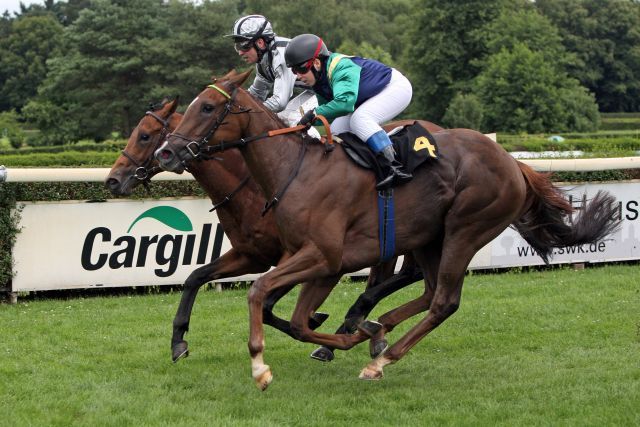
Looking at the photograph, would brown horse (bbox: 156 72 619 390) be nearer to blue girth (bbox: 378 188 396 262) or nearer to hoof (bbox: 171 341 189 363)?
blue girth (bbox: 378 188 396 262)

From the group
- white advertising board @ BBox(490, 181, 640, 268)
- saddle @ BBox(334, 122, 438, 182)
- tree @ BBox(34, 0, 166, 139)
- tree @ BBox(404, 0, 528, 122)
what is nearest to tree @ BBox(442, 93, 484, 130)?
Result: tree @ BBox(404, 0, 528, 122)

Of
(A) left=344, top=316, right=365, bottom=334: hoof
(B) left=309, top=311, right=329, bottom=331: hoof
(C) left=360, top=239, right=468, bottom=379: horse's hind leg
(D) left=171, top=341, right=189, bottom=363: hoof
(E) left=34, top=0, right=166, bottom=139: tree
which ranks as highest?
(C) left=360, top=239, right=468, bottom=379: horse's hind leg

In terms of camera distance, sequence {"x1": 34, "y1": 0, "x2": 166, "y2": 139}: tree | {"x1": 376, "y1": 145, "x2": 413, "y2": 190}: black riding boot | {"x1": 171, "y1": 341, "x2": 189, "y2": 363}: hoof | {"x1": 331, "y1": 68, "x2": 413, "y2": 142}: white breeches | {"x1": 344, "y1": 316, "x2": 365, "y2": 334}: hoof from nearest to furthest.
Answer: {"x1": 376, "y1": 145, "x2": 413, "y2": 190}: black riding boot
{"x1": 331, "y1": 68, "x2": 413, "y2": 142}: white breeches
{"x1": 171, "y1": 341, "x2": 189, "y2": 363}: hoof
{"x1": 344, "y1": 316, "x2": 365, "y2": 334}: hoof
{"x1": 34, "y1": 0, "x2": 166, "y2": 139}: tree

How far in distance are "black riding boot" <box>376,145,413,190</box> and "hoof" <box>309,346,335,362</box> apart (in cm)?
134

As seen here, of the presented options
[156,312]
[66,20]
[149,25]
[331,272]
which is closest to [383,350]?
[331,272]

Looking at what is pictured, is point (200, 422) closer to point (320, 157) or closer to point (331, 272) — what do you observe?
point (331, 272)

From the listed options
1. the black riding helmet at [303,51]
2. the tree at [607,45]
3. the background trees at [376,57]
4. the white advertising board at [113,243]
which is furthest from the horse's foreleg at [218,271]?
the tree at [607,45]

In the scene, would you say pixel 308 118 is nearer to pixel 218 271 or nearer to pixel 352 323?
pixel 218 271

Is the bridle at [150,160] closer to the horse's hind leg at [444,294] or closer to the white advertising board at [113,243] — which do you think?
the horse's hind leg at [444,294]

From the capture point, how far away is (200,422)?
5.32 meters

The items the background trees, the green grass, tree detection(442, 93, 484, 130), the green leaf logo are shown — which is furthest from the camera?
the background trees

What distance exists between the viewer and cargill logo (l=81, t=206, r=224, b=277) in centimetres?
994

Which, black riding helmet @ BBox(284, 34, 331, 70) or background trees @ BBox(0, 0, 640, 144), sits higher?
black riding helmet @ BBox(284, 34, 331, 70)

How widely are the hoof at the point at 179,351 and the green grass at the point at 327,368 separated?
0.30ft
